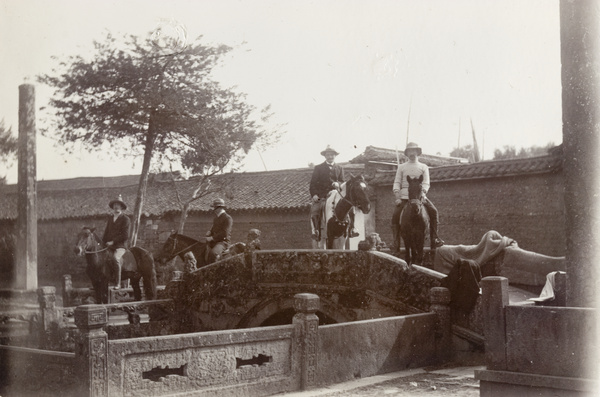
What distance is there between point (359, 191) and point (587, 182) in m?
8.06

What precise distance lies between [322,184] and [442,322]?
515cm

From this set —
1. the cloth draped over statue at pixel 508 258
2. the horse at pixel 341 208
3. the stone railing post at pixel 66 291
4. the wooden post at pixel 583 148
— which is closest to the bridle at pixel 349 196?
the horse at pixel 341 208

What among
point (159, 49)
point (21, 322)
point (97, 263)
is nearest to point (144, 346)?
point (21, 322)

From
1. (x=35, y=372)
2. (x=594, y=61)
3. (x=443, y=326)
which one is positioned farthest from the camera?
(x=443, y=326)

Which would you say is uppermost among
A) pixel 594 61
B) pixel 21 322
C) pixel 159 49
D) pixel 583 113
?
pixel 159 49

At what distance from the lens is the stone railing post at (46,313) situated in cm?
1291

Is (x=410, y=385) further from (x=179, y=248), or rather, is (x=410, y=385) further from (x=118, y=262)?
(x=179, y=248)

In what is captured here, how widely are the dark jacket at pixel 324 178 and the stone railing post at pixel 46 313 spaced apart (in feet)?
17.9

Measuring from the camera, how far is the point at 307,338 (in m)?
9.10

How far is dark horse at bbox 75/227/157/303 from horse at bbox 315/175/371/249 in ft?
12.2

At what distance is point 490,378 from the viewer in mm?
5801

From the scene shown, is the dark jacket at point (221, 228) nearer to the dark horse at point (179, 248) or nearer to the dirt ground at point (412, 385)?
the dark horse at point (179, 248)

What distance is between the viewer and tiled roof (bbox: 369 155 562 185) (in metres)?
18.0

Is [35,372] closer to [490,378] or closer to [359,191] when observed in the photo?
[490,378]
